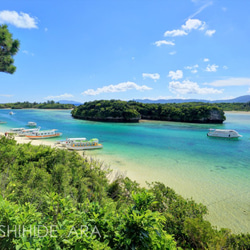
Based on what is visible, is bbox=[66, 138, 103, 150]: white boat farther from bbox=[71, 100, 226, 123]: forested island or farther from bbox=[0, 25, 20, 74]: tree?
bbox=[71, 100, 226, 123]: forested island

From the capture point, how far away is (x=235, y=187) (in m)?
10.7

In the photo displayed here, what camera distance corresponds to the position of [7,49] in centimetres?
887

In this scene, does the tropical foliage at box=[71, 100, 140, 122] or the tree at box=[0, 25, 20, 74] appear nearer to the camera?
the tree at box=[0, 25, 20, 74]

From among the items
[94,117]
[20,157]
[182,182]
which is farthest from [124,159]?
[94,117]

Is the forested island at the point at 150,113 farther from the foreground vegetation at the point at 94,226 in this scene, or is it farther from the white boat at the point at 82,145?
the foreground vegetation at the point at 94,226

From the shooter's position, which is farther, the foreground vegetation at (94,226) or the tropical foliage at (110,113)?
the tropical foliage at (110,113)

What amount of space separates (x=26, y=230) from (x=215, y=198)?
34.3 ft

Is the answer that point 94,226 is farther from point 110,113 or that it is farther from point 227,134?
point 110,113

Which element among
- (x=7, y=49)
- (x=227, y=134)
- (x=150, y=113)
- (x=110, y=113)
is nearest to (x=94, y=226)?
(x=7, y=49)

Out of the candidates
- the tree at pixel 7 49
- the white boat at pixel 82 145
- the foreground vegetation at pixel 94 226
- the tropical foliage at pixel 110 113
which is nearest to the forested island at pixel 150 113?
the tropical foliage at pixel 110 113

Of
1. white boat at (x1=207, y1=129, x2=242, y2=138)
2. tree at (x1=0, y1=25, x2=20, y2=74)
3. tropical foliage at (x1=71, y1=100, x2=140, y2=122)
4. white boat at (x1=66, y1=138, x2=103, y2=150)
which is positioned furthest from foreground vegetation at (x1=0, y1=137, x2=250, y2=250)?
tropical foliage at (x1=71, y1=100, x2=140, y2=122)

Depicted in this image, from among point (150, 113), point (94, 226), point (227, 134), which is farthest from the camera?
point (150, 113)

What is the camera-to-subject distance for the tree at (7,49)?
333 inches

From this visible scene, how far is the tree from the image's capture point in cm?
846
